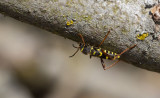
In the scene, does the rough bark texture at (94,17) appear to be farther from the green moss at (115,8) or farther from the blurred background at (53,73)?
the blurred background at (53,73)

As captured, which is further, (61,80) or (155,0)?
(61,80)

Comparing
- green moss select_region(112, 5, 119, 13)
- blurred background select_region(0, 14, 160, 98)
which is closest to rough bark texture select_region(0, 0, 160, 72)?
green moss select_region(112, 5, 119, 13)

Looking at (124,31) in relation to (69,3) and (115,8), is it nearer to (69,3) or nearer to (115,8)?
(115,8)

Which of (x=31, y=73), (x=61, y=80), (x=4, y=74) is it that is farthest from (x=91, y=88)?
(x=4, y=74)

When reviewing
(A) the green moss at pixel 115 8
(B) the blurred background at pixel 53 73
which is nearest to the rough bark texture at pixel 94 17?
(A) the green moss at pixel 115 8

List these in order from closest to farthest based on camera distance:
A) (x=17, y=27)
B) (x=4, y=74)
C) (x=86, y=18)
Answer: (x=86, y=18) < (x=4, y=74) < (x=17, y=27)

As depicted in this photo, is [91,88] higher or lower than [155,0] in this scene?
lower

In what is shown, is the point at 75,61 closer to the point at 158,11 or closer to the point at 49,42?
the point at 49,42
